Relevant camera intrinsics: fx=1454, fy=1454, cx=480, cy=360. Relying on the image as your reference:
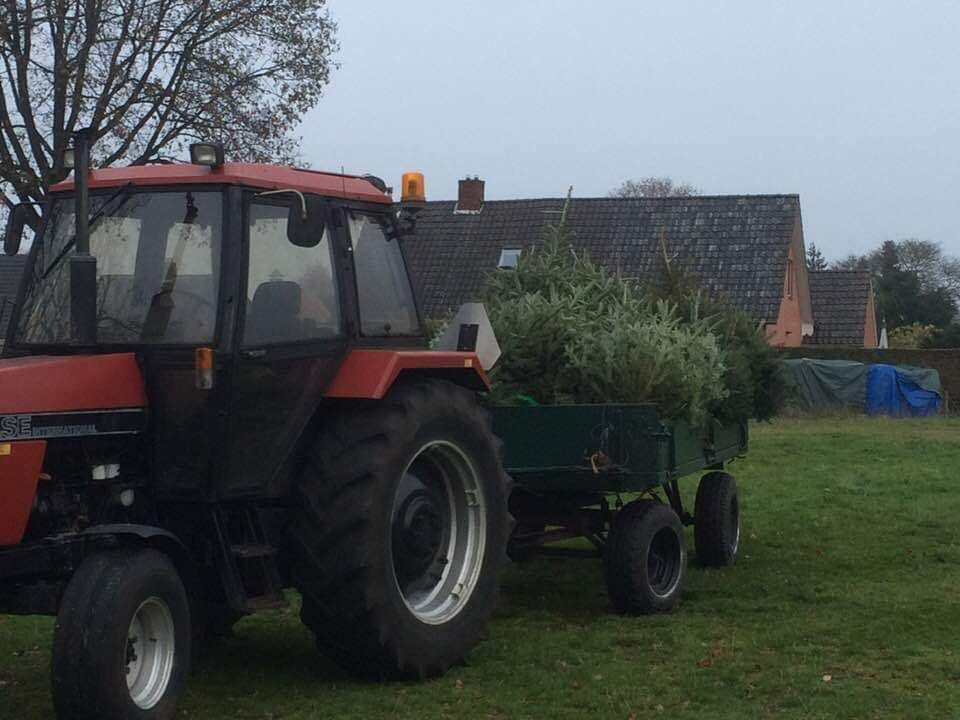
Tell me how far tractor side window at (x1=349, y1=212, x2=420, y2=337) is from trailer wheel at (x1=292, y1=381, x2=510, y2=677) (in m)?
0.37

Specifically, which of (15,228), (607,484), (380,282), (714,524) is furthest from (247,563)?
(714,524)

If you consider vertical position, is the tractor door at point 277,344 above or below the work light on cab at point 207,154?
below

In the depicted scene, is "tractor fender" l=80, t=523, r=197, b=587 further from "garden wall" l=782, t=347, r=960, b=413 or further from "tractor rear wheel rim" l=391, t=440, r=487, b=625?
"garden wall" l=782, t=347, r=960, b=413

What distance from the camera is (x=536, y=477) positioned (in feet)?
26.7

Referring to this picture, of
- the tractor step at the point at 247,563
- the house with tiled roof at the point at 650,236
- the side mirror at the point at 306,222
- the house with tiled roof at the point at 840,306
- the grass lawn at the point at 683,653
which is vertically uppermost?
the house with tiled roof at the point at 650,236

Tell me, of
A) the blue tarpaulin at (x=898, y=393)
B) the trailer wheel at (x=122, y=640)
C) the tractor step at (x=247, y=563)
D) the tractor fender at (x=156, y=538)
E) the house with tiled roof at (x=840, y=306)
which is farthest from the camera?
the house with tiled roof at (x=840, y=306)

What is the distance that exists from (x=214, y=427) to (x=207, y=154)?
1185 mm

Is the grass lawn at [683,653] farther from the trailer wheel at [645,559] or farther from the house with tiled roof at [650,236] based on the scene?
the house with tiled roof at [650,236]

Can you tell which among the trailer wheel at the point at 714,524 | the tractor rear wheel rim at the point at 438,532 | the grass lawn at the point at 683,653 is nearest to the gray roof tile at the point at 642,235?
the trailer wheel at the point at 714,524

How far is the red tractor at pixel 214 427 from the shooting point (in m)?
5.47

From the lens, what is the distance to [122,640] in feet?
17.0

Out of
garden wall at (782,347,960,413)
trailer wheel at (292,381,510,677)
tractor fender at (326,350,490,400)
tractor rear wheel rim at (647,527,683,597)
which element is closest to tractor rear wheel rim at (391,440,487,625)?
trailer wheel at (292,381,510,677)

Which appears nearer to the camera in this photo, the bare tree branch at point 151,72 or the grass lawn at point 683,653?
the grass lawn at point 683,653

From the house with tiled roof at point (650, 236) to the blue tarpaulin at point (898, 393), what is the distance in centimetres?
569
